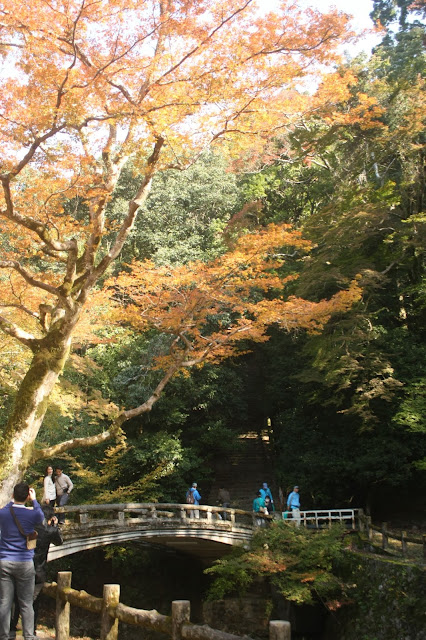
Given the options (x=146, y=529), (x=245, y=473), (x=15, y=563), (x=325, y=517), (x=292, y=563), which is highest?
(x=245, y=473)

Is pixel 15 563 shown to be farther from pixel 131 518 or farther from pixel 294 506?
pixel 294 506

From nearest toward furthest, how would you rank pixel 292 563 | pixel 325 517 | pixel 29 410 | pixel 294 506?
pixel 29 410
pixel 292 563
pixel 325 517
pixel 294 506

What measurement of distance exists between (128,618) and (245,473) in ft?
60.3

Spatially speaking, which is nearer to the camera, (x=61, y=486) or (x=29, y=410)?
(x=29, y=410)

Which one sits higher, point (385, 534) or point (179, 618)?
point (179, 618)

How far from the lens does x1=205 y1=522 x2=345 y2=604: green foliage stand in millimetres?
11812

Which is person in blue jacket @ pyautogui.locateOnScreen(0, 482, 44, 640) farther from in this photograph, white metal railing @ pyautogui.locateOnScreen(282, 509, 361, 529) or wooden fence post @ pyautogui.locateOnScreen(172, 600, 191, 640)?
white metal railing @ pyautogui.locateOnScreen(282, 509, 361, 529)

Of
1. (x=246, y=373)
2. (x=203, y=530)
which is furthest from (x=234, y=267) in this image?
(x=246, y=373)

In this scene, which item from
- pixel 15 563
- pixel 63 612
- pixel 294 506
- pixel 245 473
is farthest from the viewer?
pixel 245 473

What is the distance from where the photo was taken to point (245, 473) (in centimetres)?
2277

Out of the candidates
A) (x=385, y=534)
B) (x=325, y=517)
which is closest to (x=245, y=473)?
(x=325, y=517)

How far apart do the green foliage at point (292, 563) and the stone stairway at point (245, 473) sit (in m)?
6.56

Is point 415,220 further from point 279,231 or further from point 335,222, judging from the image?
point 279,231

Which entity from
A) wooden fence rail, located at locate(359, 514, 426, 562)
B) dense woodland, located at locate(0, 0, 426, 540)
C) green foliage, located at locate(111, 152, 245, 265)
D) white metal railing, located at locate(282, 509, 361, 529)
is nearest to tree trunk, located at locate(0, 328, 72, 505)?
dense woodland, located at locate(0, 0, 426, 540)
